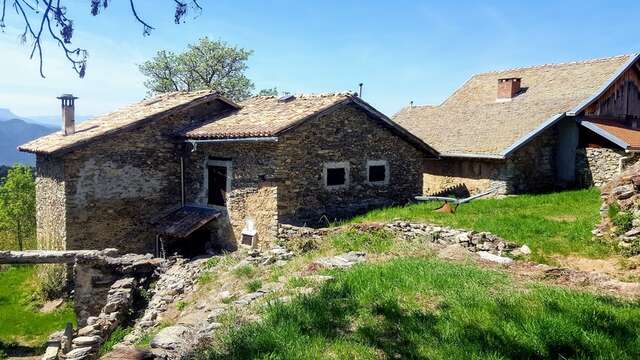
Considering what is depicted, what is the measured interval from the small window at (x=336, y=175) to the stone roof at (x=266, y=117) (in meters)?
1.99

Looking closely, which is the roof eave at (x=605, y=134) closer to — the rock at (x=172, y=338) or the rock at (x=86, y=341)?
the rock at (x=172, y=338)

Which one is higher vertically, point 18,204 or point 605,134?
point 605,134

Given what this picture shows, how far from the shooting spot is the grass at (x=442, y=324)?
572 cm

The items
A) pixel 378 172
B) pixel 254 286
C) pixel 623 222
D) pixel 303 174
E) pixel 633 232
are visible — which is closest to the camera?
pixel 254 286

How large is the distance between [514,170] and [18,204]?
26.5 m

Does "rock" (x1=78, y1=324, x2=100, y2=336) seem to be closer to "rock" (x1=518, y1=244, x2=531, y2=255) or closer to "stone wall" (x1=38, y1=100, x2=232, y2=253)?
"stone wall" (x1=38, y1=100, x2=232, y2=253)

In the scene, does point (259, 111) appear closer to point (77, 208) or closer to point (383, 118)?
point (383, 118)

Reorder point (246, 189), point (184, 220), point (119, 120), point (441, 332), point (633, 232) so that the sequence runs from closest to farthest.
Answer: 1. point (441, 332)
2. point (633, 232)
3. point (246, 189)
4. point (184, 220)
5. point (119, 120)

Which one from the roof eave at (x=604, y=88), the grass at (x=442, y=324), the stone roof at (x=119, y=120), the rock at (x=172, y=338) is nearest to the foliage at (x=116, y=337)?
the rock at (x=172, y=338)

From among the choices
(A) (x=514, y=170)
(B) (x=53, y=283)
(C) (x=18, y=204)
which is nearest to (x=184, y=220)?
(B) (x=53, y=283)

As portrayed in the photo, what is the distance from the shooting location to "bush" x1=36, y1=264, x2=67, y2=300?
18875 mm

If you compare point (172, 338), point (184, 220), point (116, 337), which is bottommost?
point (116, 337)

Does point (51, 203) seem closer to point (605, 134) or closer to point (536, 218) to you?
point (536, 218)

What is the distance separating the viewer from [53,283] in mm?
18906
